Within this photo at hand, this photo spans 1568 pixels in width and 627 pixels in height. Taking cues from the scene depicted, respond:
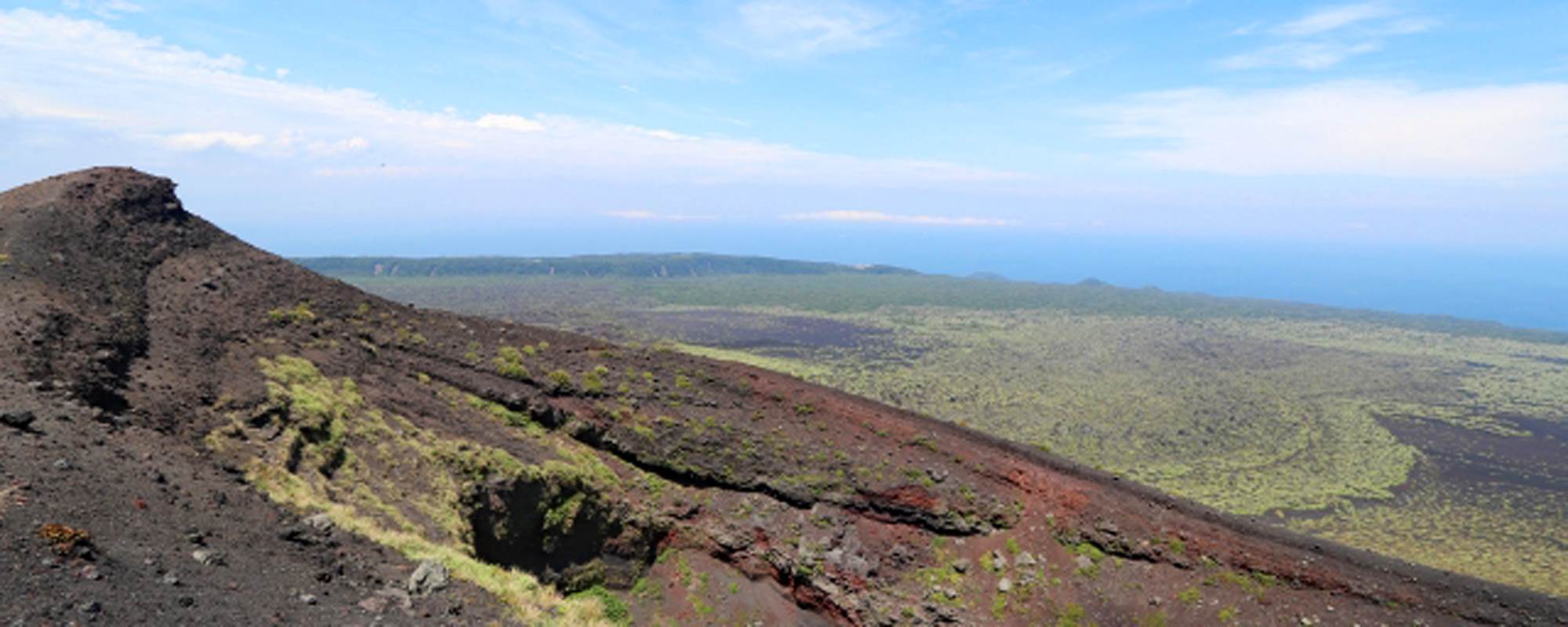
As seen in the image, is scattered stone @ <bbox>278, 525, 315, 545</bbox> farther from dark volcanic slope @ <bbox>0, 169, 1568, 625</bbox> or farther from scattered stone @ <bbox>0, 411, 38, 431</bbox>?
scattered stone @ <bbox>0, 411, 38, 431</bbox>

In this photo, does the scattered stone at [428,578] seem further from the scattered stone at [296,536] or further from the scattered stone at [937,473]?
the scattered stone at [937,473]

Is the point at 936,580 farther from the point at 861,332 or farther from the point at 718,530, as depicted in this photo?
the point at 861,332

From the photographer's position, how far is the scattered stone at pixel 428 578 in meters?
12.2

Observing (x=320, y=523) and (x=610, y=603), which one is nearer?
(x=320, y=523)

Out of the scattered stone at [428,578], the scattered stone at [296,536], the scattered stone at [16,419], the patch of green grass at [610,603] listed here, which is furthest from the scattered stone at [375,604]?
the patch of green grass at [610,603]

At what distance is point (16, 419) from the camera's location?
1143 centimetres

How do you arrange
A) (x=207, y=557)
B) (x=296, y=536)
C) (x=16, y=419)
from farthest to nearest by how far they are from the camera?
(x=296, y=536) → (x=16, y=419) → (x=207, y=557)

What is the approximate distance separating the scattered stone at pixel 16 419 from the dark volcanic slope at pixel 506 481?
9 cm

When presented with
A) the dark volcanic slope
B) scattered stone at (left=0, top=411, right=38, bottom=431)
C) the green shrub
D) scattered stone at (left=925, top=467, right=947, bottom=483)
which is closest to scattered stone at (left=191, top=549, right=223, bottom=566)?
the dark volcanic slope

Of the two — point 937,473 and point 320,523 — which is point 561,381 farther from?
point 937,473

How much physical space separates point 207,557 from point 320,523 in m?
2.42

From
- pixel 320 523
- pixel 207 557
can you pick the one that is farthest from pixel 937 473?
pixel 207 557

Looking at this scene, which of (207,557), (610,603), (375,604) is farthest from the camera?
(610,603)

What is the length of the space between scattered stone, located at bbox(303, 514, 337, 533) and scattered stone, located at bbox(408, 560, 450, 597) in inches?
68.9
